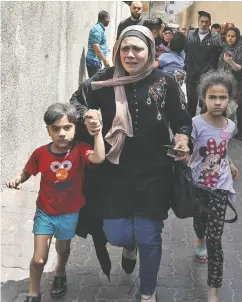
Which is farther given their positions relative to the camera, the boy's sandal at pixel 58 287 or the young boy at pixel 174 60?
the young boy at pixel 174 60

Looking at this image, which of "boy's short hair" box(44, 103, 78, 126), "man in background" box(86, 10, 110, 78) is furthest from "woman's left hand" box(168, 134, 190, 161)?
"man in background" box(86, 10, 110, 78)

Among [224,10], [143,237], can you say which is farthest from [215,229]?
[224,10]

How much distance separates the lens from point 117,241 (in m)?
2.91

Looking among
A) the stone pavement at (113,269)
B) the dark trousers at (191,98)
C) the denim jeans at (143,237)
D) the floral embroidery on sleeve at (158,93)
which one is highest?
the floral embroidery on sleeve at (158,93)

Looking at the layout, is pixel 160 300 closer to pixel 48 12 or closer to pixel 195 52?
pixel 48 12

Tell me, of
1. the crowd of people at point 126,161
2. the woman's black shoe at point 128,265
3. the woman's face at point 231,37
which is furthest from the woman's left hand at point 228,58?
the woman's black shoe at point 128,265

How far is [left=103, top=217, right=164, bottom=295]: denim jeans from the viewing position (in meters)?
2.81

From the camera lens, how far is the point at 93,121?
2.57 m

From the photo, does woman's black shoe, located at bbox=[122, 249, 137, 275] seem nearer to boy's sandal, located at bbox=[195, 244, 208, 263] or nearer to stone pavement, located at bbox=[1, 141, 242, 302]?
stone pavement, located at bbox=[1, 141, 242, 302]

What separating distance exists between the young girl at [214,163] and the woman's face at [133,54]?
0.65 m

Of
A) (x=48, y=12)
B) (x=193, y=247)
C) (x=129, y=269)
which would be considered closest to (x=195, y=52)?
(x=48, y=12)

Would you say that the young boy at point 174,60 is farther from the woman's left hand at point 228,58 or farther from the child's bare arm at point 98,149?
the child's bare arm at point 98,149

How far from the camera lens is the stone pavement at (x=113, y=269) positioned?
3.22 meters

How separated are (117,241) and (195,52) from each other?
5.14 metres
